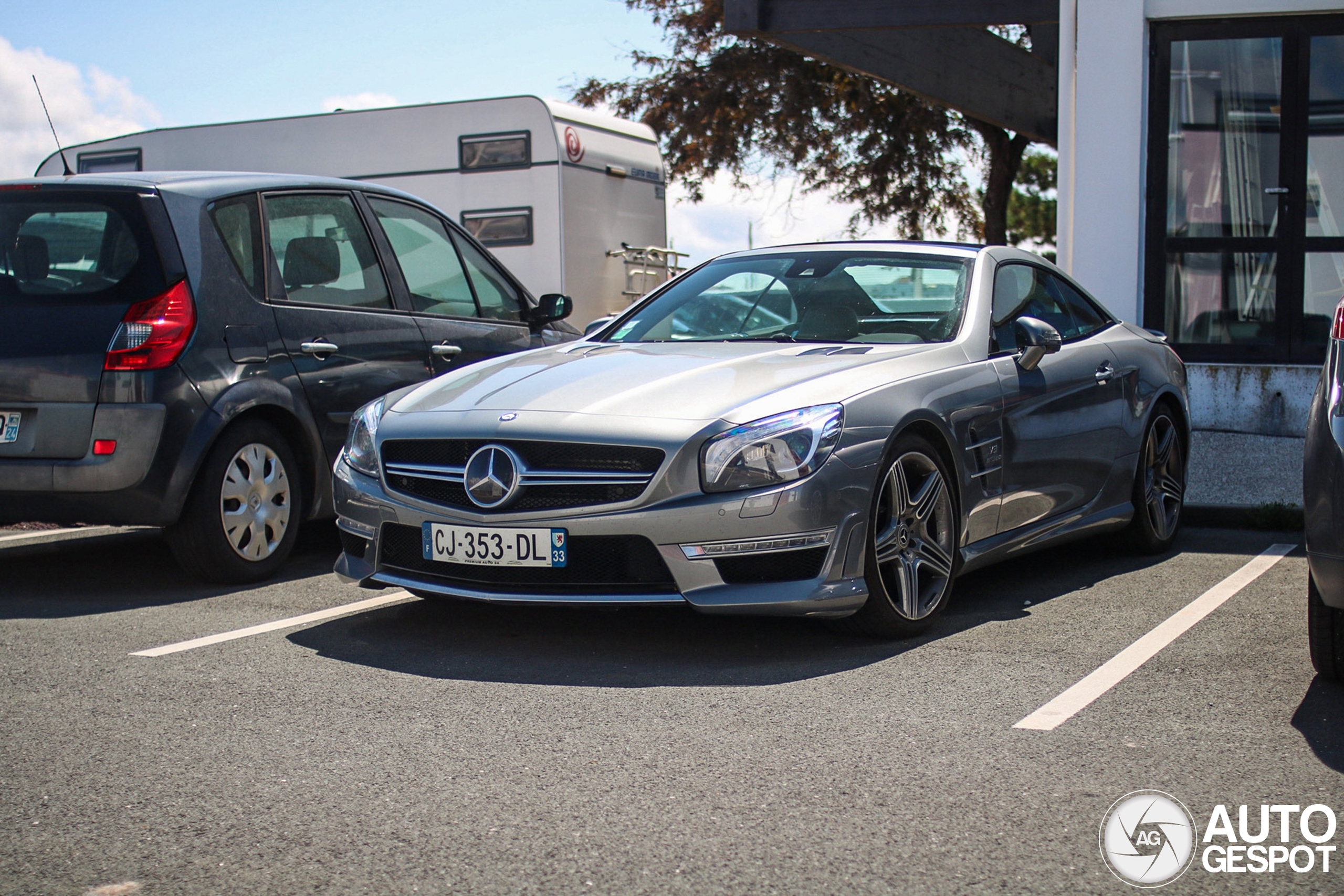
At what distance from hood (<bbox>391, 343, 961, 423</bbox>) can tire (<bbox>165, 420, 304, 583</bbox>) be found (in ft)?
3.19

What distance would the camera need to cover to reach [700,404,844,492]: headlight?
435 cm

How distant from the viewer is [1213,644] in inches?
183

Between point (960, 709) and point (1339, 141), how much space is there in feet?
26.6

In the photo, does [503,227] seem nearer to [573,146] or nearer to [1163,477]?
[573,146]

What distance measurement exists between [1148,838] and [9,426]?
4400 mm

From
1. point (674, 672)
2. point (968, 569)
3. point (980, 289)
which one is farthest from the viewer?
point (980, 289)

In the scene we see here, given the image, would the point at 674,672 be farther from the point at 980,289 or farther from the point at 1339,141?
the point at 1339,141

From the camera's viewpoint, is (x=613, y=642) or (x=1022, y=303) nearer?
(x=613, y=642)

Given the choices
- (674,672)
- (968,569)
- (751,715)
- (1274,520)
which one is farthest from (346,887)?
(1274,520)

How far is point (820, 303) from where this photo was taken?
5645 millimetres

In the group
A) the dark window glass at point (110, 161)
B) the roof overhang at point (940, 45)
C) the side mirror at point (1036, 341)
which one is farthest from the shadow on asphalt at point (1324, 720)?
the dark window glass at point (110, 161)

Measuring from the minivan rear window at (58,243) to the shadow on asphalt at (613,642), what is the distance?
5.78 ft

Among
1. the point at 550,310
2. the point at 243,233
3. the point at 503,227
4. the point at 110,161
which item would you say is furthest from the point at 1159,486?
the point at 110,161

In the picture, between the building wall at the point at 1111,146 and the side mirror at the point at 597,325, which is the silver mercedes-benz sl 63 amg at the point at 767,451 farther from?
the building wall at the point at 1111,146
